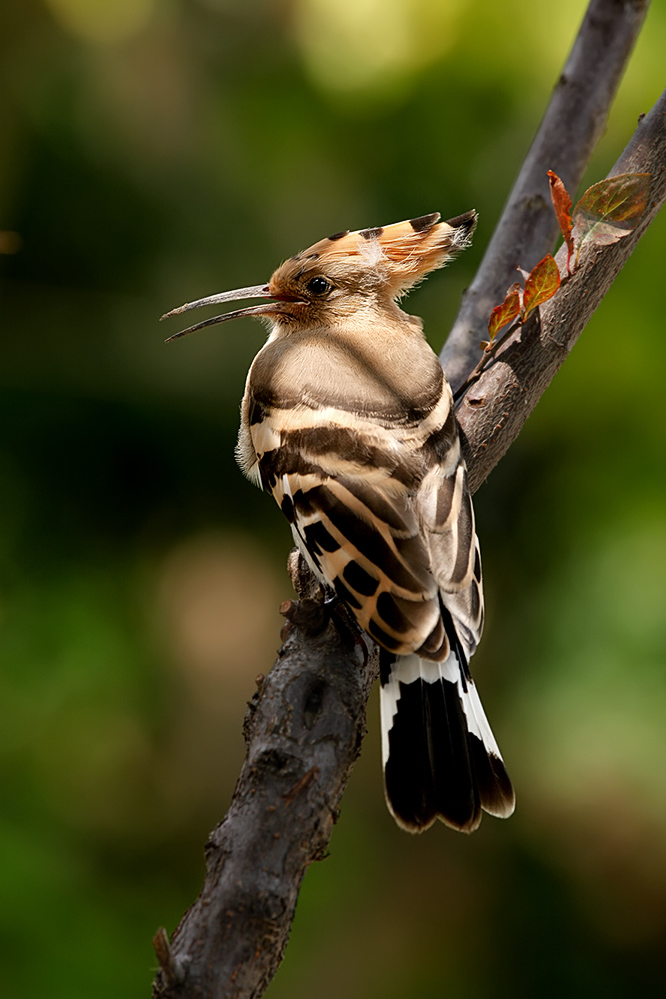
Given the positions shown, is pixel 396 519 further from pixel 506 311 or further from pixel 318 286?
pixel 318 286

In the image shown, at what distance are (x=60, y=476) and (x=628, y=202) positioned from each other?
90.1 inches

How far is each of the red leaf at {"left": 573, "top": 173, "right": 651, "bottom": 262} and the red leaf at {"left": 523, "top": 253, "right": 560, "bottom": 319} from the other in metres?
0.07

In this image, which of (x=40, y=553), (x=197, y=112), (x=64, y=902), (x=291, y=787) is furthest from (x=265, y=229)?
(x=291, y=787)

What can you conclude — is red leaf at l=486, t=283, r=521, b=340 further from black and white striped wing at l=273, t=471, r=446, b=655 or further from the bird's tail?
the bird's tail

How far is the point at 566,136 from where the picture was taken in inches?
72.9

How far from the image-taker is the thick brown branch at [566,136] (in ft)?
5.87

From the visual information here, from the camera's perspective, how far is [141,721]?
3.12 meters

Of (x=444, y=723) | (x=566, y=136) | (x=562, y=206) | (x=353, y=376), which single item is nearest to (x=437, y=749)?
(x=444, y=723)

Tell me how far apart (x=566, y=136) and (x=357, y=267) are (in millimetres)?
482

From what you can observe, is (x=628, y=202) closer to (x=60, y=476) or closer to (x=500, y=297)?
(x=500, y=297)

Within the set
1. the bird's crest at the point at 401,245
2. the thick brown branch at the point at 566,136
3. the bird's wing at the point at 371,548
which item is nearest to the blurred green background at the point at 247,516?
the thick brown branch at the point at 566,136

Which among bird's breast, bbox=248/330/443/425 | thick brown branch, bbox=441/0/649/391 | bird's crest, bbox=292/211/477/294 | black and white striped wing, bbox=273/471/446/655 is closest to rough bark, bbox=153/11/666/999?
black and white striped wing, bbox=273/471/446/655

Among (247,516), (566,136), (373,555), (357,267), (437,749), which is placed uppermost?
(247,516)

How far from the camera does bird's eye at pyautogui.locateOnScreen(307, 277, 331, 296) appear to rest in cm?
172
